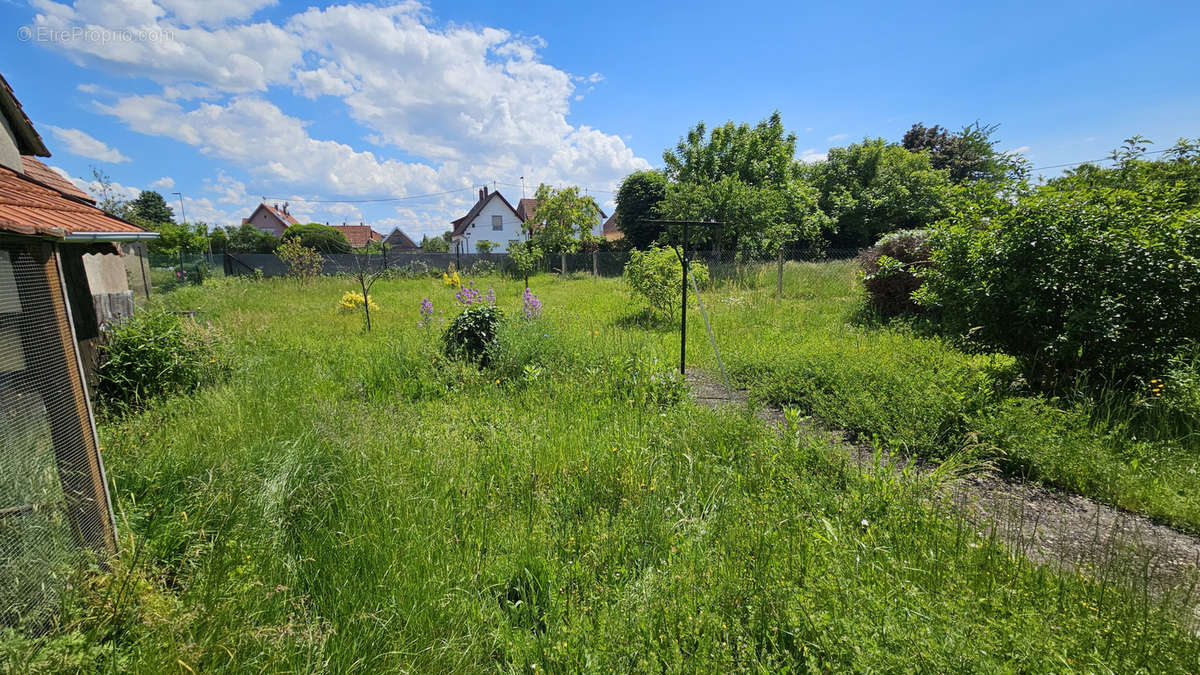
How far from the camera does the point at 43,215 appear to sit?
5.95 ft

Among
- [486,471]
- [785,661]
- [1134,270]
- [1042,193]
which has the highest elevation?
[1042,193]

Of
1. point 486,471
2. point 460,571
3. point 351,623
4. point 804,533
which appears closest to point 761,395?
point 804,533

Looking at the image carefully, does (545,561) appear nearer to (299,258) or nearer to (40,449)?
(40,449)

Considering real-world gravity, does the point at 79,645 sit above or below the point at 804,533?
above

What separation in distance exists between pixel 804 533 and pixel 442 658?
1841 mm

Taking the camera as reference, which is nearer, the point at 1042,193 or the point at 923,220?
the point at 1042,193

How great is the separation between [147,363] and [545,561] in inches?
179

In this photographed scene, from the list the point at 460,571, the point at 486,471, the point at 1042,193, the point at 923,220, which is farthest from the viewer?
the point at 923,220

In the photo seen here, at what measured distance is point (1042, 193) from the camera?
4191mm

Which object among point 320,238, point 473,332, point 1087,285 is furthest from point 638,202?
point 1087,285

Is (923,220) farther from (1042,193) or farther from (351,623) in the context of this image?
(351,623)

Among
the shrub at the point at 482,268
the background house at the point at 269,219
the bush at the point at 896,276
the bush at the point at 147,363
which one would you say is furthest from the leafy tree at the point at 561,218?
the background house at the point at 269,219

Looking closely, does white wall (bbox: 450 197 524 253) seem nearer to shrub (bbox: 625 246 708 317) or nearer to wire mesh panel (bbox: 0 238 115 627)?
shrub (bbox: 625 246 708 317)

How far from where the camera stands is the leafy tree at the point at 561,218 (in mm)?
22312
